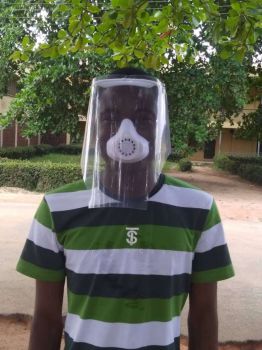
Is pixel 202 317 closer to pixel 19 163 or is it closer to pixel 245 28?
pixel 245 28

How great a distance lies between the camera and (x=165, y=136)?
150 centimetres

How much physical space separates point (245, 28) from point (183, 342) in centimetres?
242

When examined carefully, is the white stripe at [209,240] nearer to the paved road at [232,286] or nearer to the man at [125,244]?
the man at [125,244]

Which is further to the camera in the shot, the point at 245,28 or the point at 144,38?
the point at 144,38

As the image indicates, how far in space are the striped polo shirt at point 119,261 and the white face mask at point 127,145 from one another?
115 mm

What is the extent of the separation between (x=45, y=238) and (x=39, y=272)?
0.33 ft

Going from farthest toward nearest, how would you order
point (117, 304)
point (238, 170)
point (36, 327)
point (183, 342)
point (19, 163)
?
1. point (238, 170)
2. point (19, 163)
3. point (183, 342)
4. point (36, 327)
5. point (117, 304)

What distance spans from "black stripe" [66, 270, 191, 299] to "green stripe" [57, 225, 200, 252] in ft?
0.25

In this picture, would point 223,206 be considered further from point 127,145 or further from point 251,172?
point 127,145

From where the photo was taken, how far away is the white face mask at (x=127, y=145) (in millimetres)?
1300

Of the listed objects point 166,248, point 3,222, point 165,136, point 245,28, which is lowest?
point 3,222

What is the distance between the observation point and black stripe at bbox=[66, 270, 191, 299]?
1.29 metres

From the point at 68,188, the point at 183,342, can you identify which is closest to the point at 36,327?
the point at 68,188

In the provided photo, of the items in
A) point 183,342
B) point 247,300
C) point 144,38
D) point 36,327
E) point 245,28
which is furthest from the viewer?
point 247,300
